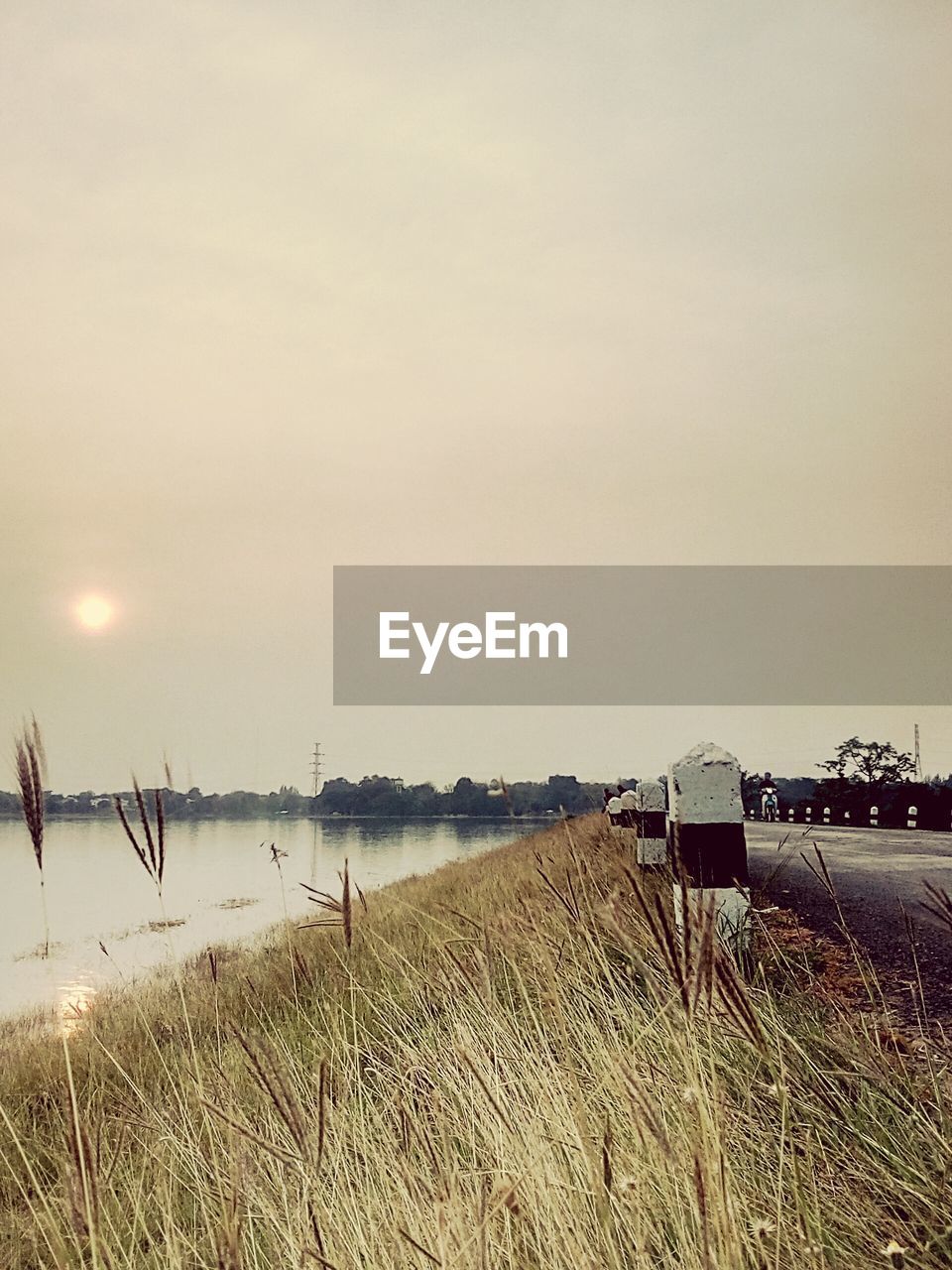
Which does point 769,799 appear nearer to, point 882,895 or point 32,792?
point 882,895

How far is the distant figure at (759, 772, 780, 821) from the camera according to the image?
34.9m

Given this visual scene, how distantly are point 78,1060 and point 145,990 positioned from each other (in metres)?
Result: 4.12

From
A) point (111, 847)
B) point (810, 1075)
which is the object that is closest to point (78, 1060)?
point (810, 1075)

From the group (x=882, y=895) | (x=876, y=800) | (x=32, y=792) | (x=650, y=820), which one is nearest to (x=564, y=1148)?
(x=32, y=792)

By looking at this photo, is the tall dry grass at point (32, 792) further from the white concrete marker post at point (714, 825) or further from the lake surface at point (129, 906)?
the white concrete marker post at point (714, 825)

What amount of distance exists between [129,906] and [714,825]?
28488mm

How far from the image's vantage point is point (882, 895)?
7953 mm

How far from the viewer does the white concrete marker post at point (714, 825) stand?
470 cm

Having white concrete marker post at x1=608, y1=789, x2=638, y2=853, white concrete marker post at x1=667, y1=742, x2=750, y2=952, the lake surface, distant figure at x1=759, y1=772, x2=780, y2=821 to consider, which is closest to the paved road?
white concrete marker post at x1=667, y1=742, x2=750, y2=952

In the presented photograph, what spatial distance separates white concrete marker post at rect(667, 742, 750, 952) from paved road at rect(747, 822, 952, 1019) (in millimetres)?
211

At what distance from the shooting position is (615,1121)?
2.79 meters

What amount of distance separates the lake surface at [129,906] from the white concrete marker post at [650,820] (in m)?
2.61

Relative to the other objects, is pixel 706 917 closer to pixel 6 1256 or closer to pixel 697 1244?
pixel 697 1244

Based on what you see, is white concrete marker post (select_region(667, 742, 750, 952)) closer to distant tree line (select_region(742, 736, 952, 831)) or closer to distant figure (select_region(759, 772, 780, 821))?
distant tree line (select_region(742, 736, 952, 831))
